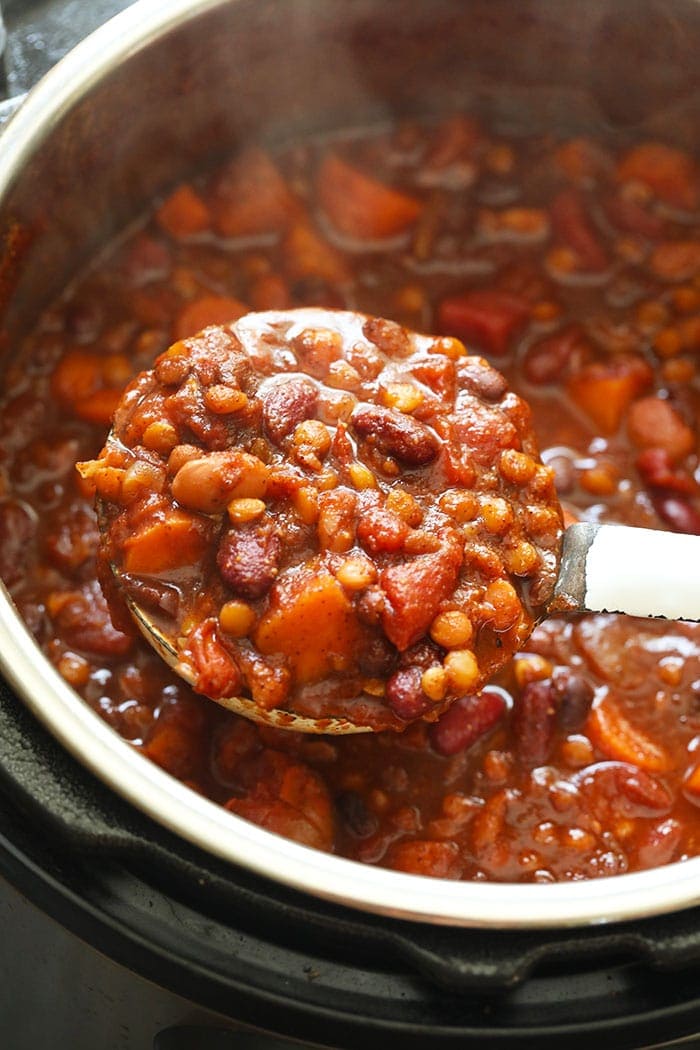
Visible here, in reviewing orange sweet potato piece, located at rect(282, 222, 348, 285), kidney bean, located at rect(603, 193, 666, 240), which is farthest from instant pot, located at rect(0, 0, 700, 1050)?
kidney bean, located at rect(603, 193, 666, 240)

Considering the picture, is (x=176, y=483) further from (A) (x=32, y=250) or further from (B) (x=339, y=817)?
(A) (x=32, y=250)

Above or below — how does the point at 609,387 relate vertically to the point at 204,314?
below

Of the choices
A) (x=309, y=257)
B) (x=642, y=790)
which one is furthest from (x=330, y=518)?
(x=309, y=257)

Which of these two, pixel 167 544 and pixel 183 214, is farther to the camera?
pixel 183 214

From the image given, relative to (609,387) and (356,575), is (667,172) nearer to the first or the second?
(609,387)

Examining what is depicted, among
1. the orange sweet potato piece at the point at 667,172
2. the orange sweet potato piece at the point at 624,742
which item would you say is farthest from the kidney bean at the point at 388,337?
the orange sweet potato piece at the point at 667,172

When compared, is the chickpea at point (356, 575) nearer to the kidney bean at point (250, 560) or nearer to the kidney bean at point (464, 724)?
the kidney bean at point (250, 560)
